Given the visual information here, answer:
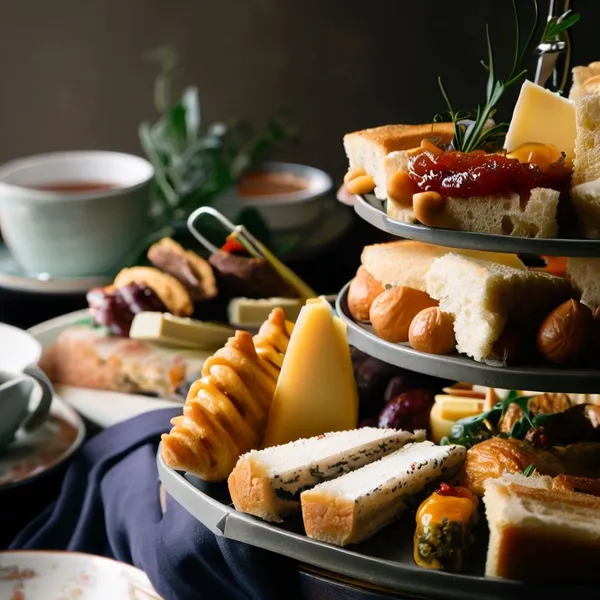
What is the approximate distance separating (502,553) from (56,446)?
695 mm

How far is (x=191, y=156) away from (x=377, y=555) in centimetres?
136

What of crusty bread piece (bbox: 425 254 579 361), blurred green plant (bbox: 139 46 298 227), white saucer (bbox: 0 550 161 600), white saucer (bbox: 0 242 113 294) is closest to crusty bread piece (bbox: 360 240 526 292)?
crusty bread piece (bbox: 425 254 579 361)

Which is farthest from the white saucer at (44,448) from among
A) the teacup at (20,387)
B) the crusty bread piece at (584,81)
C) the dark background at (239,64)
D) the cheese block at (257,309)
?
the dark background at (239,64)

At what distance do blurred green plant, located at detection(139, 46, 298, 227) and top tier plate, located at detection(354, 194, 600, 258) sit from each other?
1.12 metres

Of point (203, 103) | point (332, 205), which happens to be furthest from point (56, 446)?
point (203, 103)

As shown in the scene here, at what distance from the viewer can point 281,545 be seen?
0.82 metres

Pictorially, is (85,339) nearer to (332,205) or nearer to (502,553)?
(332,205)

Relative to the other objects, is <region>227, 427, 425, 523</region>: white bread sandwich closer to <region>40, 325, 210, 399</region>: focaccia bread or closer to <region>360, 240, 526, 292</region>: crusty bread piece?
<region>360, 240, 526, 292</region>: crusty bread piece

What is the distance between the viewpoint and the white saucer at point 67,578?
3.14 ft

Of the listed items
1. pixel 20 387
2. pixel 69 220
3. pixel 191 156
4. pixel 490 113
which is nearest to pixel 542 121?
pixel 490 113

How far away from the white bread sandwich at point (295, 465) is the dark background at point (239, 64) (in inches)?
51.4

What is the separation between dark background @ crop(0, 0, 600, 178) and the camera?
211 centimetres

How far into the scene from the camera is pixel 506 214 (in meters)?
0.82

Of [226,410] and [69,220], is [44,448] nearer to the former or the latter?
[226,410]
